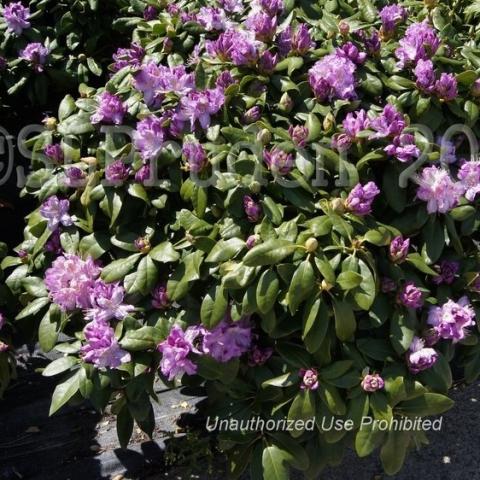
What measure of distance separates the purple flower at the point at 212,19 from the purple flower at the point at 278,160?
73 centimetres

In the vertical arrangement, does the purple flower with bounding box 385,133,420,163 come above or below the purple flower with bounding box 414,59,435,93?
below

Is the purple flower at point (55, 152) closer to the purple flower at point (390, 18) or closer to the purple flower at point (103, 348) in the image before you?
the purple flower at point (103, 348)

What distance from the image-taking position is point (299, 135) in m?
1.90

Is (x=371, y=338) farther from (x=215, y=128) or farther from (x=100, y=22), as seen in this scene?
(x=100, y=22)

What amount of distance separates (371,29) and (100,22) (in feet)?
5.02

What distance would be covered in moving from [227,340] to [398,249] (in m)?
0.51

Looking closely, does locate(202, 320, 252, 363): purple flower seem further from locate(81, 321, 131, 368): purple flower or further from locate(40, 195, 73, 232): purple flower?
locate(40, 195, 73, 232): purple flower

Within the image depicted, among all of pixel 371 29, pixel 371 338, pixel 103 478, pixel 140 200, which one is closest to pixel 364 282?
pixel 371 338

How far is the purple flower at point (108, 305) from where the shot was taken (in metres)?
1.82

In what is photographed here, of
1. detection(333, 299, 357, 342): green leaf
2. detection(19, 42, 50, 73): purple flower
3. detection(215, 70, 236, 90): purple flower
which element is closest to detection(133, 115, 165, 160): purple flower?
detection(215, 70, 236, 90): purple flower

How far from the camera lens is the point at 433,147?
6.67ft

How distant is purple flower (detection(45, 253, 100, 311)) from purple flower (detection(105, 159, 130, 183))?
9.6 inches

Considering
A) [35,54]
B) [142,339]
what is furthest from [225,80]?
[35,54]

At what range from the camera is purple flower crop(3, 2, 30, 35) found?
3.10 meters
